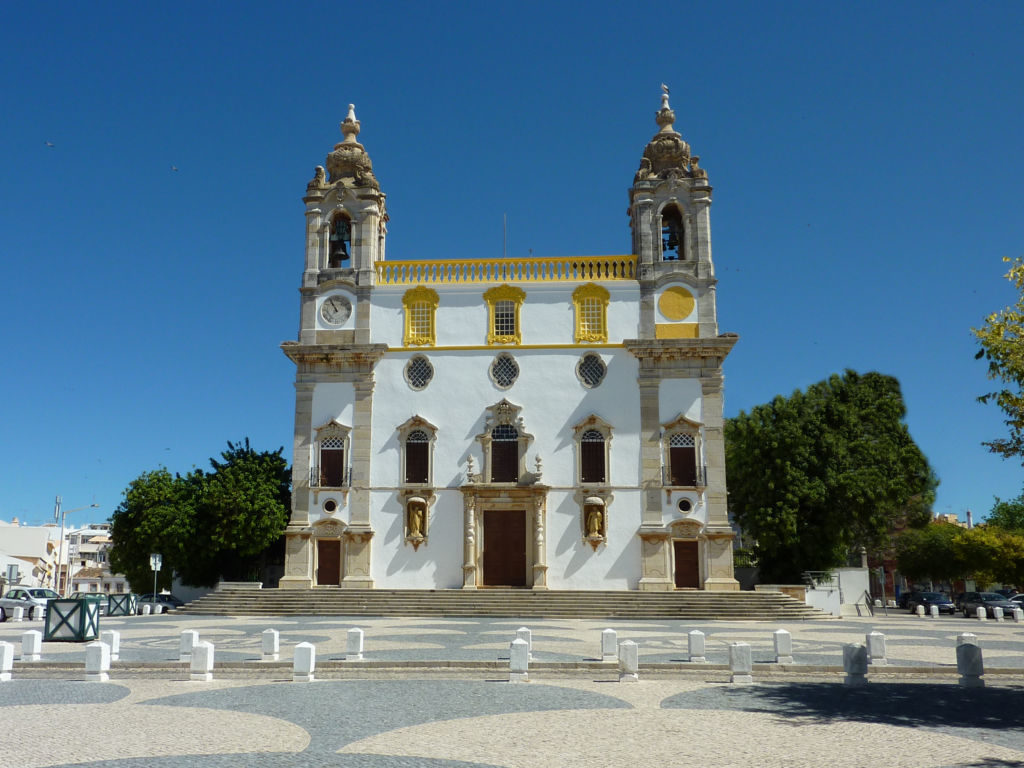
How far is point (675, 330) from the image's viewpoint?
33.6 meters

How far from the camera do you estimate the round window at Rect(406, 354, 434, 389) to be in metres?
34.1

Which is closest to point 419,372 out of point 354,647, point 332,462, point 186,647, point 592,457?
point 332,462

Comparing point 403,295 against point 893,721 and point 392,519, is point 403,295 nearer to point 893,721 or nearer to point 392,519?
point 392,519

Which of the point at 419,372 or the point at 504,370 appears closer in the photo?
the point at 504,370

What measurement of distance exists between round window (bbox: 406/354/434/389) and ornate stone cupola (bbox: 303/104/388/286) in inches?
135

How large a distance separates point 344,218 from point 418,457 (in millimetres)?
9797

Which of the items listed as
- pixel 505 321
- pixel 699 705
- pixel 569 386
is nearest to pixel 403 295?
pixel 505 321

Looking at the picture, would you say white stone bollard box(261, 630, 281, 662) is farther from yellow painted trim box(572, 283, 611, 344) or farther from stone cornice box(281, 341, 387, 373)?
yellow painted trim box(572, 283, 611, 344)

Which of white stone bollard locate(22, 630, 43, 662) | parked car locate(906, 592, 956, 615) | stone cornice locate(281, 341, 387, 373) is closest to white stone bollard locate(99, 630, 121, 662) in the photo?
white stone bollard locate(22, 630, 43, 662)

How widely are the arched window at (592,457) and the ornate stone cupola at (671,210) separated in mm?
6320

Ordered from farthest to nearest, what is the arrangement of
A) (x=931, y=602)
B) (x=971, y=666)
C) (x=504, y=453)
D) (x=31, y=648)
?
(x=931, y=602)
(x=504, y=453)
(x=31, y=648)
(x=971, y=666)

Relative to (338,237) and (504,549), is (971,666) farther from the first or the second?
(338,237)

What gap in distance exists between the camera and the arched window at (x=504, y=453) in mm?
33062

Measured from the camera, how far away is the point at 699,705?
11.1 m
